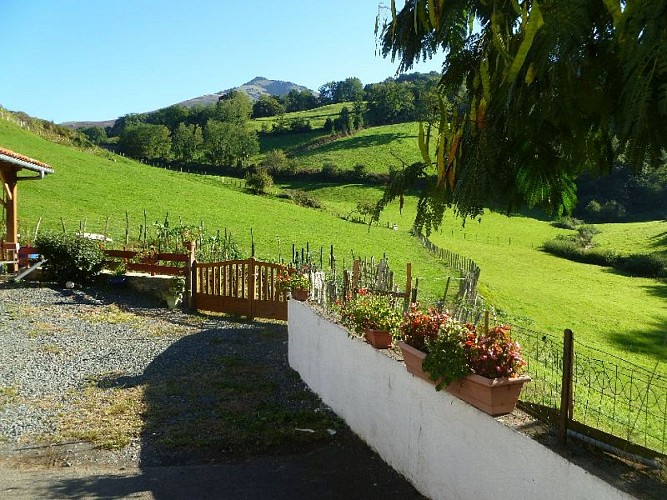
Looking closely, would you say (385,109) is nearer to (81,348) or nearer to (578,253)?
(578,253)

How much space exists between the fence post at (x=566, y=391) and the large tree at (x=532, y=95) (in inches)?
34.5

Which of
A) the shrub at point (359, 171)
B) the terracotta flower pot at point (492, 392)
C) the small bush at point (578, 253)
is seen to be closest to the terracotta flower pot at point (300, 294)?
the terracotta flower pot at point (492, 392)

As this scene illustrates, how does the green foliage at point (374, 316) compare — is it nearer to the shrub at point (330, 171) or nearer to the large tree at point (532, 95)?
the large tree at point (532, 95)

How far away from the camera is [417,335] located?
470 cm

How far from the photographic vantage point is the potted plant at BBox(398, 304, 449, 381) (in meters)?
4.59

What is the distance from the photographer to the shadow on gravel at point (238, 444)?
16.1ft

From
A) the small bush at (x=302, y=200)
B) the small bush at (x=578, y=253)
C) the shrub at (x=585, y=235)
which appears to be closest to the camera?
the small bush at (x=578, y=253)

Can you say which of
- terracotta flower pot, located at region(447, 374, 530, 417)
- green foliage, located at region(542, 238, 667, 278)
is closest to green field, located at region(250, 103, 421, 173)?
green foliage, located at region(542, 238, 667, 278)

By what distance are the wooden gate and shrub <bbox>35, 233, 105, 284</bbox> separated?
2.96 metres

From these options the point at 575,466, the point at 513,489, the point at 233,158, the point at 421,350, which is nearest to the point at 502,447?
the point at 513,489

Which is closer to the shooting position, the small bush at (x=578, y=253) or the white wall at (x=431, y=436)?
the white wall at (x=431, y=436)

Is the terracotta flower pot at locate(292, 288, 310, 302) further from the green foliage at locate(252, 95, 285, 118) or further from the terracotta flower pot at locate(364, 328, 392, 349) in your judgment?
the green foliage at locate(252, 95, 285, 118)

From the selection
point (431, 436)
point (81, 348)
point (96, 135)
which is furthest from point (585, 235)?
point (96, 135)

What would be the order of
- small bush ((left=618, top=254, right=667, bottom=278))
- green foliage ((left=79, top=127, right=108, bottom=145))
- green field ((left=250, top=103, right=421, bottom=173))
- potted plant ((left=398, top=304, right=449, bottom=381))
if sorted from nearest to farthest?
potted plant ((left=398, top=304, right=449, bottom=381)), small bush ((left=618, top=254, right=667, bottom=278)), green field ((left=250, top=103, right=421, bottom=173)), green foliage ((left=79, top=127, right=108, bottom=145))
